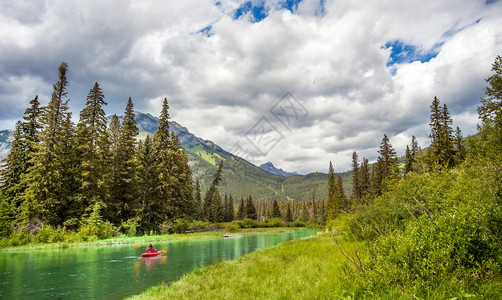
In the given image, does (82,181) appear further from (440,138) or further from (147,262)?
(440,138)

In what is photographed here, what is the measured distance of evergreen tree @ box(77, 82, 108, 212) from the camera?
3753 cm

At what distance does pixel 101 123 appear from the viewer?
41.4 meters

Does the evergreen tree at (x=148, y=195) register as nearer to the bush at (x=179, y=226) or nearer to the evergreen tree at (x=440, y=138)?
the bush at (x=179, y=226)

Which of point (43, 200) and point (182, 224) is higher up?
point (43, 200)

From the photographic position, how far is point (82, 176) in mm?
37781

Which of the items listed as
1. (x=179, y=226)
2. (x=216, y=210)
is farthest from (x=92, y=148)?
(x=216, y=210)

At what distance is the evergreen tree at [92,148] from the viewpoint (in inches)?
1478

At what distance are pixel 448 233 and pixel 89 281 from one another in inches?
663

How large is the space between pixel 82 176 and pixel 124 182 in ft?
23.0

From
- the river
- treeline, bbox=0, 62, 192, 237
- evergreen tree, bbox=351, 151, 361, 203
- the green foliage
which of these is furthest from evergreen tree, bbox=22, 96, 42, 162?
evergreen tree, bbox=351, 151, 361, 203

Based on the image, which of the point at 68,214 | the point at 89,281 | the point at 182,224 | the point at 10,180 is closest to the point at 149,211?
the point at 182,224

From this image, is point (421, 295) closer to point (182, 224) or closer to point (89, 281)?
point (89, 281)

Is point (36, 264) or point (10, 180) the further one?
point (10, 180)

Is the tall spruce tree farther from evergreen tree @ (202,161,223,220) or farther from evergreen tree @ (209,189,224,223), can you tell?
evergreen tree @ (209,189,224,223)
